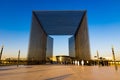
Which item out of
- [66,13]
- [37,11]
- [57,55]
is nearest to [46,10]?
[37,11]

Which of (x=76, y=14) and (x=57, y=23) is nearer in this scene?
(x=76, y=14)

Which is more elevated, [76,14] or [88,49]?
[76,14]

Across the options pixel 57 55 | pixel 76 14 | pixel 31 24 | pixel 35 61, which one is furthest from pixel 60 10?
pixel 57 55

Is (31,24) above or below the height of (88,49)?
above

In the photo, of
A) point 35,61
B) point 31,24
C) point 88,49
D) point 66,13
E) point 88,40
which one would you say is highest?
point 66,13

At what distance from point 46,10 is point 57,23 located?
22.8ft

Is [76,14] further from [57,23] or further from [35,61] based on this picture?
[35,61]

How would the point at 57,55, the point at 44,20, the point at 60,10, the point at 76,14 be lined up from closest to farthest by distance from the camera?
1. the point at 60,10
2. the point at 76,14
3. the point at 44,20
4. the point at 57,55

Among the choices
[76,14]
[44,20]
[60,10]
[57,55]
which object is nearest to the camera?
[60,10]

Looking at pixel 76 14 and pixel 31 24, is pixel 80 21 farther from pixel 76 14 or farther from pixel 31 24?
pixel 31 24

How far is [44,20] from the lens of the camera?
29.2 meters

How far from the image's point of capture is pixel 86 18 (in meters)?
24.7

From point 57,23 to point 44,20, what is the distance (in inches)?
122

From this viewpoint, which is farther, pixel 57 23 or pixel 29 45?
pixel 57 23
